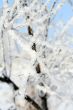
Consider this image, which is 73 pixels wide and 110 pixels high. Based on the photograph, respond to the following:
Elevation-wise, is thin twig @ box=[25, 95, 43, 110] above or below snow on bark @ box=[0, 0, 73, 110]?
below

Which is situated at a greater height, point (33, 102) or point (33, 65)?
point (33, 65)

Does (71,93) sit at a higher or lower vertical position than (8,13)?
lower

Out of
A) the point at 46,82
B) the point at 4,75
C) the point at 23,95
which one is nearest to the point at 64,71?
the point at 46,82

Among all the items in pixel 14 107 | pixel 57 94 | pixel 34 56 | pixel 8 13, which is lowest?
pixel 14 107

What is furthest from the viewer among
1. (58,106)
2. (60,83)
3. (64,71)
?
(64,71)

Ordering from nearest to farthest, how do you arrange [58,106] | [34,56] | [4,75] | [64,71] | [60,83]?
[58,106], [60,83], [64,71], [34,56], [4,75]

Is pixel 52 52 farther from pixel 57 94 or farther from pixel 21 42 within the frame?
pixel 57 94

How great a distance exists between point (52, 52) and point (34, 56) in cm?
A: 28

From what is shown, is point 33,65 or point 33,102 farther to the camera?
point 33,65

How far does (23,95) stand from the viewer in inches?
160

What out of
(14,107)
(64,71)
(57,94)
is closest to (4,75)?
(14,107)

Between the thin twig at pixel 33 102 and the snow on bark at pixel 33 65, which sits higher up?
the snow on bark at pixel 33 65

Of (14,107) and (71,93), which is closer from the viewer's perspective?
(71,93)

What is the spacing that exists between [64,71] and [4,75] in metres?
1.00
